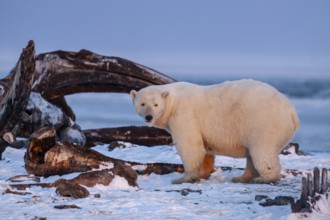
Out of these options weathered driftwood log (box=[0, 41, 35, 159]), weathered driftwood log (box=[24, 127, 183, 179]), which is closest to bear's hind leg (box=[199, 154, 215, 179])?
weathered driftwood log (box=[24, 127, 183, 179])

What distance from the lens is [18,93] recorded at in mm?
10164

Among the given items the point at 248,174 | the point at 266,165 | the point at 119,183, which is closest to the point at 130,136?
the point at 248,174

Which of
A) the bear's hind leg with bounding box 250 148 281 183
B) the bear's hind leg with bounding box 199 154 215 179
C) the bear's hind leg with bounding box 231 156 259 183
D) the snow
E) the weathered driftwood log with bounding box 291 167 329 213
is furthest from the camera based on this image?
the bear's hind leg with bounding box 199 154 215 179

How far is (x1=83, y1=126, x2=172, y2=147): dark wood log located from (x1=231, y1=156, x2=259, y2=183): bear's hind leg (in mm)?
5866

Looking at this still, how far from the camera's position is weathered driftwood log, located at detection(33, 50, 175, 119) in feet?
46.6

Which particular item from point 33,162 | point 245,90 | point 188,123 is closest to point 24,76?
point 33,162

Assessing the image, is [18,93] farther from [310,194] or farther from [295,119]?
[310,194]

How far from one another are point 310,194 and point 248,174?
305 cm

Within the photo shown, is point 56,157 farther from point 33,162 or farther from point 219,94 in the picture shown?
point 219,94

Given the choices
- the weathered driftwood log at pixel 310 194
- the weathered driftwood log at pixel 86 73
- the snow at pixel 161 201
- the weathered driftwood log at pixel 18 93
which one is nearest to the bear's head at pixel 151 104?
the snow at pixel 161 201

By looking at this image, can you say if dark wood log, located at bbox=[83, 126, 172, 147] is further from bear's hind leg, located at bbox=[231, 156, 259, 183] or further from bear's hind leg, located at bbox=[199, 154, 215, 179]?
bear's hind leg, located at bbox=[231, 156, 259, 183]

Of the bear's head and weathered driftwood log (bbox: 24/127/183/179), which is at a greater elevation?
the bear's head

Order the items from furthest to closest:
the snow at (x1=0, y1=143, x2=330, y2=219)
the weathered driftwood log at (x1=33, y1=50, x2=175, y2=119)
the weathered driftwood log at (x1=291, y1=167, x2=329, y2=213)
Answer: the weathered driftwood log at (x1=33, y1=50, x2=175, y2=119)
the snow at (x1=0, y1=143, x2=330, y2=219)
the weathered driftwood log at (x1=291, y1=167, x2=329, y2=213)

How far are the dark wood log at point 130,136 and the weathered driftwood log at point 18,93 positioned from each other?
4.04 metres
